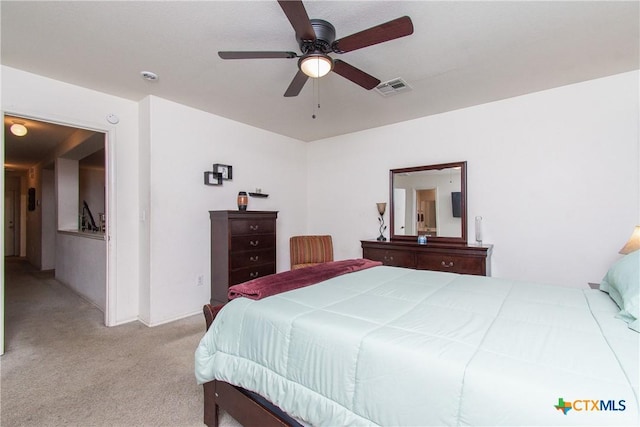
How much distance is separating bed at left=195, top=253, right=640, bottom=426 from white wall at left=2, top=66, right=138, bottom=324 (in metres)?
2.17

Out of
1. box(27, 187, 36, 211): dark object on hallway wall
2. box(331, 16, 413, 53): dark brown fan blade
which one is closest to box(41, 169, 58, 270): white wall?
box(27, 187, 36, 211): dark object on hallway wall

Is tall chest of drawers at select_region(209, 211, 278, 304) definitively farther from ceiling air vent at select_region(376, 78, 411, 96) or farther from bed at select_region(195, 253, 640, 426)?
ceiling air vent at select_region(376, 78, 411, 96)

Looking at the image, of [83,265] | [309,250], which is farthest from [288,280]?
[83,265]

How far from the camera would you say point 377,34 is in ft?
5.45

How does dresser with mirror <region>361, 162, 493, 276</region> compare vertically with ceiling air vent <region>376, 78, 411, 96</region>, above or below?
below

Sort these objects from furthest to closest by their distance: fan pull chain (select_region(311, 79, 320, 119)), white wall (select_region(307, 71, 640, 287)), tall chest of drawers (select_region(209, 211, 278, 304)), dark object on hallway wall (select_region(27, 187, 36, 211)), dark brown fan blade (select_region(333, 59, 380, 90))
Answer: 1. dark object on hallway wall (select_region(27, 187, 36, 211))
2. tall chest of drawers (select_region(209, 211, 278, 304))
3. fan pull chain (select_region(311, 79, 320, 119))
4. white wall (select_region(307, 71, 640, 287))
5. dark brown fan blade (select_region(333, 59, 380, 90))

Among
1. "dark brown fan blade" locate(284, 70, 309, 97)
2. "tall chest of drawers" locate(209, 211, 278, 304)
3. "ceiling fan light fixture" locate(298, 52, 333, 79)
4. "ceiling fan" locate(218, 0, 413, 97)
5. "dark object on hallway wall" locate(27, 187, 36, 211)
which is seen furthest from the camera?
"dark object on hallway wall" locate(27, 187, 36, 211)

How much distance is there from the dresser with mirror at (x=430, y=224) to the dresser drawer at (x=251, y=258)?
1260 millimetres

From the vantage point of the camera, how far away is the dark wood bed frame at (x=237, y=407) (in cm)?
135

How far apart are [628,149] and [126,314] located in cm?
525

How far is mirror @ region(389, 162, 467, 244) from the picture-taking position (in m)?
3.53

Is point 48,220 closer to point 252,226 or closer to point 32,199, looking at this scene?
point 32,199

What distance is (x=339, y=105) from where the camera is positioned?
339 centimetres

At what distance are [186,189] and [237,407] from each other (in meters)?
2.64
